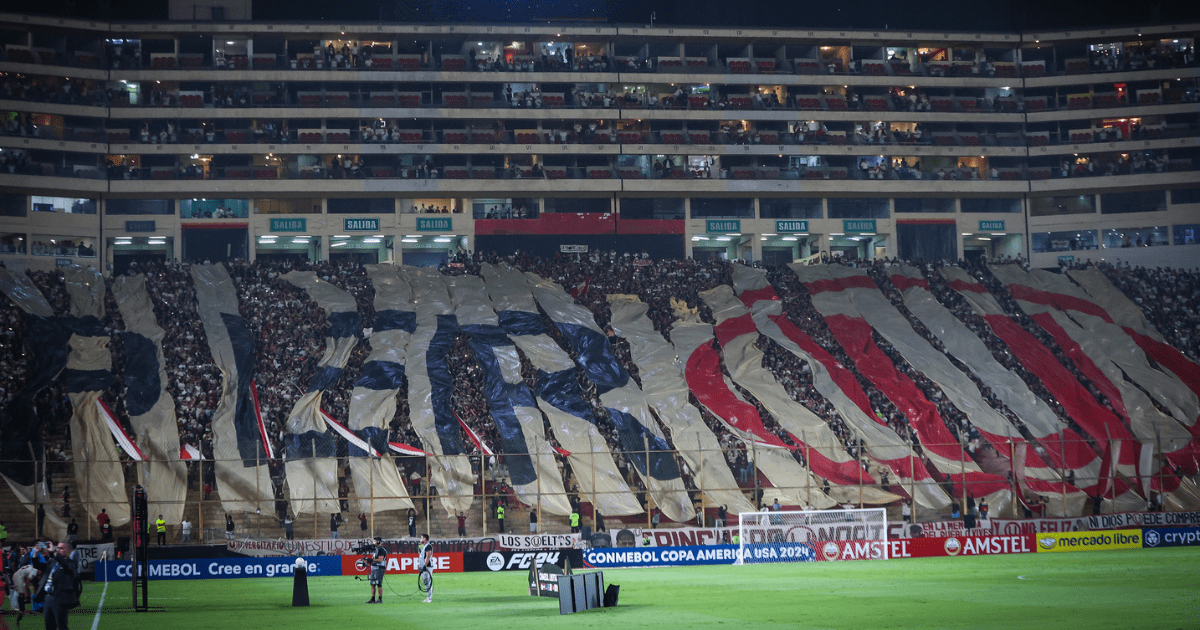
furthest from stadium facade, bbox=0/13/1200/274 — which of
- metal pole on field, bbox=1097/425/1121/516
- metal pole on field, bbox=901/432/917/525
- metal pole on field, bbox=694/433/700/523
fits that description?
metal pole on field, bbox=901/432/917/525

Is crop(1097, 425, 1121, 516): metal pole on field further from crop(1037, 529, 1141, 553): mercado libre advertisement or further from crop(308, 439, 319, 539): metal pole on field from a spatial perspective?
crop(308, 439, 319, 539): metal pole on field

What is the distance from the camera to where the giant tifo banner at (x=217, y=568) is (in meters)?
36.0

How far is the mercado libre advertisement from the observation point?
40.7m

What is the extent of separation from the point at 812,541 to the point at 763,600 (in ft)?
47.5

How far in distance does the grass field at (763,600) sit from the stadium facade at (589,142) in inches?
1816

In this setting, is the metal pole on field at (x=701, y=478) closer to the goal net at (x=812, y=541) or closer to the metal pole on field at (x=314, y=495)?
the goal net at (x=812, y=541)

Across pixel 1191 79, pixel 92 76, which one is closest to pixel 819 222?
pixel 1191 79

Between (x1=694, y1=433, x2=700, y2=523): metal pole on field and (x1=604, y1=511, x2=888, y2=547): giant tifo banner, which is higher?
(x1=694, y1=433, x2=700, y2=523): metal pole on field

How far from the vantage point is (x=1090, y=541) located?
41094 mm

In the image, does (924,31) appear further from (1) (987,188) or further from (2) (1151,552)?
(2) (1151,552)

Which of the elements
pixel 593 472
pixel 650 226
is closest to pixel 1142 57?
pixel 650 226

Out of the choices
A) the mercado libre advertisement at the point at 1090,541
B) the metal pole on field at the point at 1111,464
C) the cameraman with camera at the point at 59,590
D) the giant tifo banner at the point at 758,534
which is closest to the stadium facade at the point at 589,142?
the metal pole on field at the point at 1111,464

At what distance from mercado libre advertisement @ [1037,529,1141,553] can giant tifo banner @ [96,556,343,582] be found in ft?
81.7

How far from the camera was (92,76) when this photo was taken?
76688 mm
